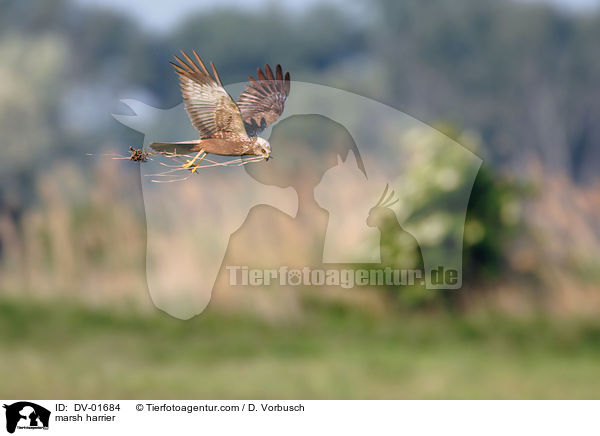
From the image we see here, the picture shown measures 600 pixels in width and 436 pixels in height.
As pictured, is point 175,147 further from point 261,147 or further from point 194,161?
point 261,147

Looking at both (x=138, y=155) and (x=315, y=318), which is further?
(x=315, y=318)

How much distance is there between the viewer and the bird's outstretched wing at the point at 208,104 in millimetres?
1538

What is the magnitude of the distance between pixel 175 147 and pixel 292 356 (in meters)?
2.61

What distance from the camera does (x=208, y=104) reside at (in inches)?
61.4

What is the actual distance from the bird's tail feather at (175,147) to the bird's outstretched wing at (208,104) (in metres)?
0.03

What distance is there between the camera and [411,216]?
4320mm

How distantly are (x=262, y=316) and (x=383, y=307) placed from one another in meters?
0.72

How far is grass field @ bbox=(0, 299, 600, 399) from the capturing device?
11.7ft
